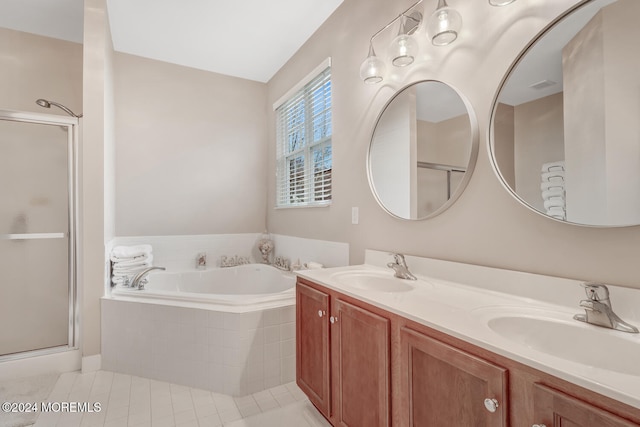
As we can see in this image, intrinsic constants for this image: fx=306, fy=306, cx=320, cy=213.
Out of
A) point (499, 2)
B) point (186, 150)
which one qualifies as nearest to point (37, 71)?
point (186, 150)

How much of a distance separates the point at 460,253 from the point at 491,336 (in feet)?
2.17

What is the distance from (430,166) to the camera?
1596 mm

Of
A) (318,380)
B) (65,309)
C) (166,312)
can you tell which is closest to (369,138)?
(318,380)

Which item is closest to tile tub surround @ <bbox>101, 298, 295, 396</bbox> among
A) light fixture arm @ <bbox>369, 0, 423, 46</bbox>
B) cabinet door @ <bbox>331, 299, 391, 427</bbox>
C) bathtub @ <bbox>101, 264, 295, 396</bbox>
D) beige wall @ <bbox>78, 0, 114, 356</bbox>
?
bathtub @ <bbox>101, 264, 295, 396</bbox>

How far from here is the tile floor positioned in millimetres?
1697

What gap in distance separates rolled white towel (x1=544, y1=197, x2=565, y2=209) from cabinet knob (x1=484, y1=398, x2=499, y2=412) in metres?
0.70

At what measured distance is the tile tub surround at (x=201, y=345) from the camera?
6.49ft

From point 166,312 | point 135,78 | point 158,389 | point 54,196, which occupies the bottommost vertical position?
point 158,389

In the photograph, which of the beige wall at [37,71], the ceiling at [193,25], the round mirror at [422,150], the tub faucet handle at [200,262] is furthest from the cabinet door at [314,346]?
the beige wall at [37,71]

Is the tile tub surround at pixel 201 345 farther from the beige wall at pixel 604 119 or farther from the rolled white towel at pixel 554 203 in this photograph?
the beige wall at pixel 604 119

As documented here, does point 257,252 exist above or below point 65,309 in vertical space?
above

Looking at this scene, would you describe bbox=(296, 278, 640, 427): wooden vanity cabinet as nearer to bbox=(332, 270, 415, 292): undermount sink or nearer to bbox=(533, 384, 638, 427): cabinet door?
bbox=(533, 384, 638, 427): cabinet door

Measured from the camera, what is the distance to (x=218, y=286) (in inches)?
126

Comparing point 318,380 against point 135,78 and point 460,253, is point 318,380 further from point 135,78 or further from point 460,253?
point 135,78
